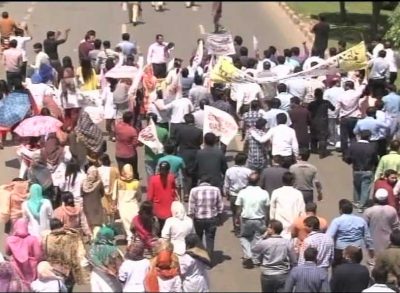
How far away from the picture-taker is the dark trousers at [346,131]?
1811 centimetres

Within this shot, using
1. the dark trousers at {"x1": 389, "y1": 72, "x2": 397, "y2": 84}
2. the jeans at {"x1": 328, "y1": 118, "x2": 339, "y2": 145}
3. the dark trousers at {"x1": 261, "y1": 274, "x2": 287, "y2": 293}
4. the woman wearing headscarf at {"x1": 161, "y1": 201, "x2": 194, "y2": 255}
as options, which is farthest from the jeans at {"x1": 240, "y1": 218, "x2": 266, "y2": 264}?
the dark trousers at {"x1": 389, "y1": 72, "x2": 397, "y2": 84}

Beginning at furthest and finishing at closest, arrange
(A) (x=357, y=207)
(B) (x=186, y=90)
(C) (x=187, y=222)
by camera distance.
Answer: (B) (x=186, y=90) → (A) (x=357, y=207) → (C) (x=187, y=222)

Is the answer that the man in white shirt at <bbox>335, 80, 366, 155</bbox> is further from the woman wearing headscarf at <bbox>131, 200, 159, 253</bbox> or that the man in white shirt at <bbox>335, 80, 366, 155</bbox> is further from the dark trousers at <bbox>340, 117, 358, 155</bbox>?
the woman wearing headscarf at <bbox>131, 200, 159, 253</bbox>

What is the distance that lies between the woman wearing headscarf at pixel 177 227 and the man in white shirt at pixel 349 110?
6.13 meters

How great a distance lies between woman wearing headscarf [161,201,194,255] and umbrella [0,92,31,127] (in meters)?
6.14

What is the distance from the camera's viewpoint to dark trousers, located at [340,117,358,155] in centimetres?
1811

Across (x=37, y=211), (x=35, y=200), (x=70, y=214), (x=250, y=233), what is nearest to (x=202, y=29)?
(x=250, y=233)

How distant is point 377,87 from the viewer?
18609 mm

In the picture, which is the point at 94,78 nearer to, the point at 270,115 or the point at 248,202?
the point at 270,115

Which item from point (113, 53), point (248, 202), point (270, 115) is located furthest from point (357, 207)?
point (113, 53)

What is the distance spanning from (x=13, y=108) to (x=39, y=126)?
101 inches

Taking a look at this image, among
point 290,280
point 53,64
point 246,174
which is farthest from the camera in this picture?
point 53,64

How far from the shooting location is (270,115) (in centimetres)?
1680

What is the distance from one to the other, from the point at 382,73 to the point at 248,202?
714 cm
